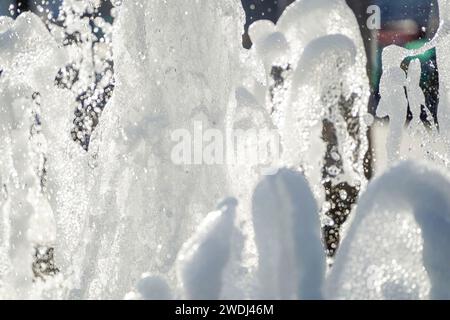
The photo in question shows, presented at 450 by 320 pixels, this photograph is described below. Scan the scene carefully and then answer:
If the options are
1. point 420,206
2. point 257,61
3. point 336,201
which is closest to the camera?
point 420,206

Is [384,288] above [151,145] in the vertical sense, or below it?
below

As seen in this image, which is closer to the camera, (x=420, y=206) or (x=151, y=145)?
(x=420, y=206)

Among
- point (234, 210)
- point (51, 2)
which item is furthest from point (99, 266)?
point (51, 2)

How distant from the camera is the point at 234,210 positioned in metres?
2.57

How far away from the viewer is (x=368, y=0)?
56.2ft

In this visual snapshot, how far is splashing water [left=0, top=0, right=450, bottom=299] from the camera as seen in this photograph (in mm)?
2684

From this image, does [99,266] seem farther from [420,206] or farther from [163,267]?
[420,206]

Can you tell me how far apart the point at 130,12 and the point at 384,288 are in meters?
2.66

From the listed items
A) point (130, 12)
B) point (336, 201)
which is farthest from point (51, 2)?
point (130, 12)

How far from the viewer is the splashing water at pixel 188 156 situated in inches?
106

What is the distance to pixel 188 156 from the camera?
14.4ft

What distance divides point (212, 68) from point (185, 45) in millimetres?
189
